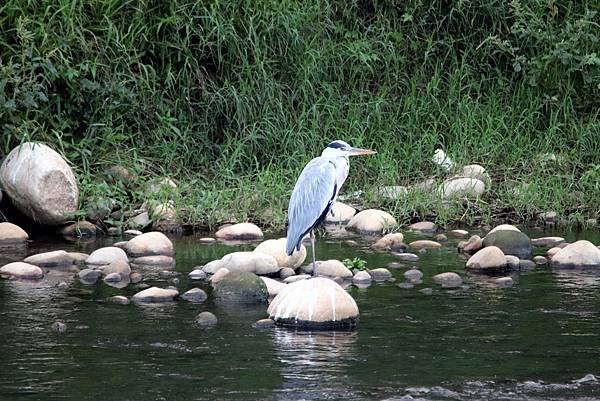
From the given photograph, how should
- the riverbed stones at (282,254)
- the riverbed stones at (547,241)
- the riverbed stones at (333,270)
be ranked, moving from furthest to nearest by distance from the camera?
the riverbed stones at (547,241), the riverbed stones at (282,254), the riverbed stones at (333,270)

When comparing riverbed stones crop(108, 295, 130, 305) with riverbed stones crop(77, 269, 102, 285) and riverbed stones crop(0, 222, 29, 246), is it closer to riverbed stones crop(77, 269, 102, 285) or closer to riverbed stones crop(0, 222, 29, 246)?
riverbed stones crop(77, 269, 102, 285)

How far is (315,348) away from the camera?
5.30 m

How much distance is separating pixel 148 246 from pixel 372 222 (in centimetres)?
191

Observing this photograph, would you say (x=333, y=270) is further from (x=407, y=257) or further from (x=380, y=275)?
(x=407, y=257)

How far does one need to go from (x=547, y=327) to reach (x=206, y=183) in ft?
14.2

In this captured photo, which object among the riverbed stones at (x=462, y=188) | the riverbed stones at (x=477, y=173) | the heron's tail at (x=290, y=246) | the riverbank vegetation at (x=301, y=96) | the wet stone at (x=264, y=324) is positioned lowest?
the wet stone at (x=264, y=324)

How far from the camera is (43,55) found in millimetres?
9180

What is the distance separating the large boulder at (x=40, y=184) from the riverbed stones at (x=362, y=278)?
8.58 ft

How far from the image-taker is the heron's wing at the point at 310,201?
6.69 m

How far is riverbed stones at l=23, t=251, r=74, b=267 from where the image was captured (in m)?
7.28

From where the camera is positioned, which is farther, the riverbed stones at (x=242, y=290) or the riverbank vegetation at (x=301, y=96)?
the riverbank vegetation at (x=301, y=96)

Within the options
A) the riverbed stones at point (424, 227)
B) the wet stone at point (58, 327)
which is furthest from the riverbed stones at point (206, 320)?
the riverbed stones at point (424, 227)

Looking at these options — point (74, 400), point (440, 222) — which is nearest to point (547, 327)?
point (74, 400)

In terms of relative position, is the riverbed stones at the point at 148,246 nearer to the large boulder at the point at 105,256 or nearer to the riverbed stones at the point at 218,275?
the large boulder at the point at 105,256
